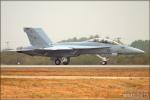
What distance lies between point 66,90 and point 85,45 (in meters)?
25.5

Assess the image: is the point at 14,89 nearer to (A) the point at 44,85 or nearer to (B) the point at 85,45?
(A) the point at 44,85

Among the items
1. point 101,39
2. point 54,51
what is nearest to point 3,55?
point 54,51

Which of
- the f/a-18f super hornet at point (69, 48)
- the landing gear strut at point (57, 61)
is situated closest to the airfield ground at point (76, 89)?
the f/a-18f super hornet at point (69, 48)

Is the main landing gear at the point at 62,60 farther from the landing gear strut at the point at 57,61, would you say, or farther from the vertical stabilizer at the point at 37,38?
the vertical stabilizer at the point at 37,38

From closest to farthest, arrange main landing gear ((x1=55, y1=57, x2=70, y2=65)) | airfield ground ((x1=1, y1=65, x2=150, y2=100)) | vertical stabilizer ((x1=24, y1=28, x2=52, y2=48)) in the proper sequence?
airfield ground ((x1=1, y1=65, x2=150, y2=100)) < main landing gear ((x1=55, y1=57, x2=70, y2=65)) < vertical stabilizer ((x1=24, y1=28, x2=52, y2=48))

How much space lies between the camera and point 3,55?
54438 millimetres

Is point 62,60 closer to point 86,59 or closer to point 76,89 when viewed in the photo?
point 86,59

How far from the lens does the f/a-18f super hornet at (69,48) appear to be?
1709 inches

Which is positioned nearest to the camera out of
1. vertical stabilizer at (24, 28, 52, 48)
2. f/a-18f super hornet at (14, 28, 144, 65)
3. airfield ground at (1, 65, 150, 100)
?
airfield ground at (1, 65, 150, 100)

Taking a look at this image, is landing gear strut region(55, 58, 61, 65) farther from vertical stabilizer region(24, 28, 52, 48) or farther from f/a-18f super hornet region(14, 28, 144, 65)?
vertical stabilizer region(24, 28, 52, 48)

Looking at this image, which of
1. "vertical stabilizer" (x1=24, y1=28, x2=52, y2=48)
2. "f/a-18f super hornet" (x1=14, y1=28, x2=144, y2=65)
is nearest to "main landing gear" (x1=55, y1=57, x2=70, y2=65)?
"f/a-18f super hornet" (x1=14, y1=28, x2=144, y2=65)

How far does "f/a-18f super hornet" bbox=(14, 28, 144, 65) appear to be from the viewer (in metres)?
43.4

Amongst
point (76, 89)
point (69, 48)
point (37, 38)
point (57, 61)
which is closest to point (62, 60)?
point (57, 61)

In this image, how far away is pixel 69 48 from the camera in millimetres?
44375
